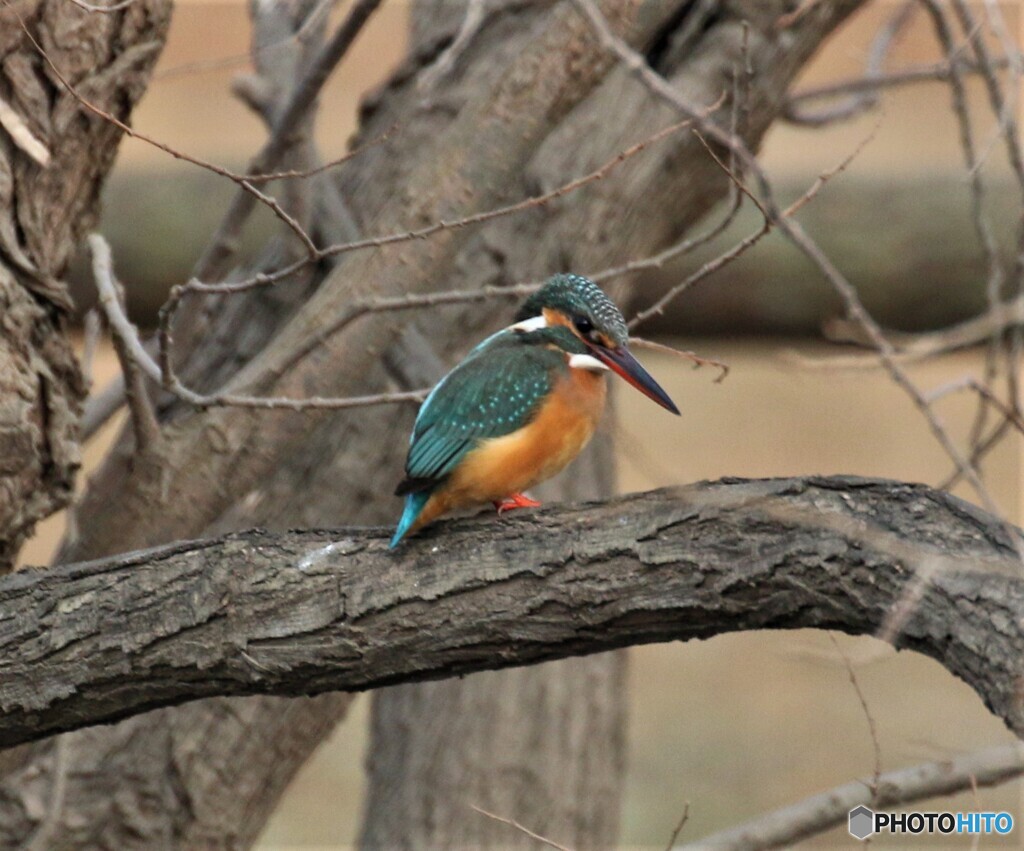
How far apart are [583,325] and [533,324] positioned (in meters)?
0.16

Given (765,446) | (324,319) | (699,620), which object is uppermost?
(765,446)

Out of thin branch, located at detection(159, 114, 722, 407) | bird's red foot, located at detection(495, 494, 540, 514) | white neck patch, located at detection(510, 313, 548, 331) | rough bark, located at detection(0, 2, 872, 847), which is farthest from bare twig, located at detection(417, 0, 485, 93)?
bird's red foot, located at detection(495, 494, 540, 514)

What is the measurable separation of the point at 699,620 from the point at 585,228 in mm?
1956

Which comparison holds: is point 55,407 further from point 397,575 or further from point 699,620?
point 699,620

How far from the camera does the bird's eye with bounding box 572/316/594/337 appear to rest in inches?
120

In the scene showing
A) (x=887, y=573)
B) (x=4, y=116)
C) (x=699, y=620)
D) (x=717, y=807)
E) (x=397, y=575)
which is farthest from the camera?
(x=717, y=807)

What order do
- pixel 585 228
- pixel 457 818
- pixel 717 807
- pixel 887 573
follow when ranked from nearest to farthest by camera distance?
pixel 887 573 → pixel 585 228 → pixel 457 818 → pixel 717 807

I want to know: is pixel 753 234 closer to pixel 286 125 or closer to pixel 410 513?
pixel 410 513

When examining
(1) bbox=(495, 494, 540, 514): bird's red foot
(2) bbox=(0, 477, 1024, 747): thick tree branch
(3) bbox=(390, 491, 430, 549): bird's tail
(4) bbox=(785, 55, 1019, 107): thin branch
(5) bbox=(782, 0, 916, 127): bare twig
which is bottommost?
(2) bbox=(0, 477, 1024, 747): thick tree branch

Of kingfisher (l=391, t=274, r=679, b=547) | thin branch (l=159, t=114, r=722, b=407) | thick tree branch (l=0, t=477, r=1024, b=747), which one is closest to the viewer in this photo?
thick tree branch (l=0, t=477, r=1024, b=747)

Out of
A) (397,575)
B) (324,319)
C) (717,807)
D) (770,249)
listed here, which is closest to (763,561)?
(397,575)

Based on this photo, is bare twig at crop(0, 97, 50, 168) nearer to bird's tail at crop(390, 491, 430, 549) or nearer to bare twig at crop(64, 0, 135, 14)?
bare twig at crop(64, 0, 135, 14)

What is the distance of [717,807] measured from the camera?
966cm

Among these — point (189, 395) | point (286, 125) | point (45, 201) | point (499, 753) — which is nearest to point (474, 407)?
point (189, 395)
